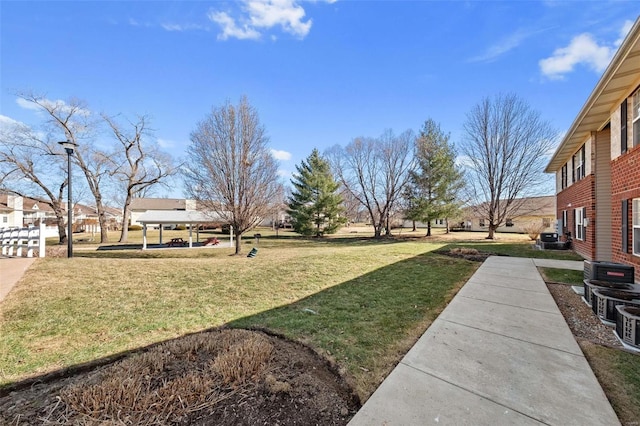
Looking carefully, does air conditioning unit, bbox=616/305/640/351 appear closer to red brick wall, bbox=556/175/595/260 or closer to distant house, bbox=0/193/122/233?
red brick wall, bbox=556/175/595/260

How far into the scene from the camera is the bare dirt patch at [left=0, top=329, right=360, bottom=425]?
2066 millimetres

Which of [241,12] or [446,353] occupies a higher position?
[241,12]

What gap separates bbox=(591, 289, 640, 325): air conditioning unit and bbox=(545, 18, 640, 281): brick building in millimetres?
3350

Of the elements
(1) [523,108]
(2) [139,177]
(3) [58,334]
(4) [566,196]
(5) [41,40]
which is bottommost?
(3) [58,334]

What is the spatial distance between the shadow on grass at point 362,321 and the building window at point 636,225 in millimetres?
3877

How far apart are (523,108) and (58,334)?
28228 mm

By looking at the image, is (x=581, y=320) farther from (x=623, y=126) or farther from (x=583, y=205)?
(x=583, y=205)

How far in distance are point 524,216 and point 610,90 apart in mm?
26018

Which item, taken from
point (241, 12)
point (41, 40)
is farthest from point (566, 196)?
point (41, 40)

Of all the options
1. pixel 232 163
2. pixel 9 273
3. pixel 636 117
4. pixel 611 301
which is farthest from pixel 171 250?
pixel 636 117

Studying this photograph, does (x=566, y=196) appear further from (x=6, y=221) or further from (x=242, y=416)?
(x=6, y=221)

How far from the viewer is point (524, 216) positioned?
1096 inches

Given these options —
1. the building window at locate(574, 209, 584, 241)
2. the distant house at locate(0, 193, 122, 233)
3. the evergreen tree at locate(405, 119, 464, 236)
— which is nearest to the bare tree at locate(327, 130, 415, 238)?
the evergreen tree at locate(405, 119, 464, 236)

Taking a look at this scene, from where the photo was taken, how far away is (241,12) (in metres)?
8.14
